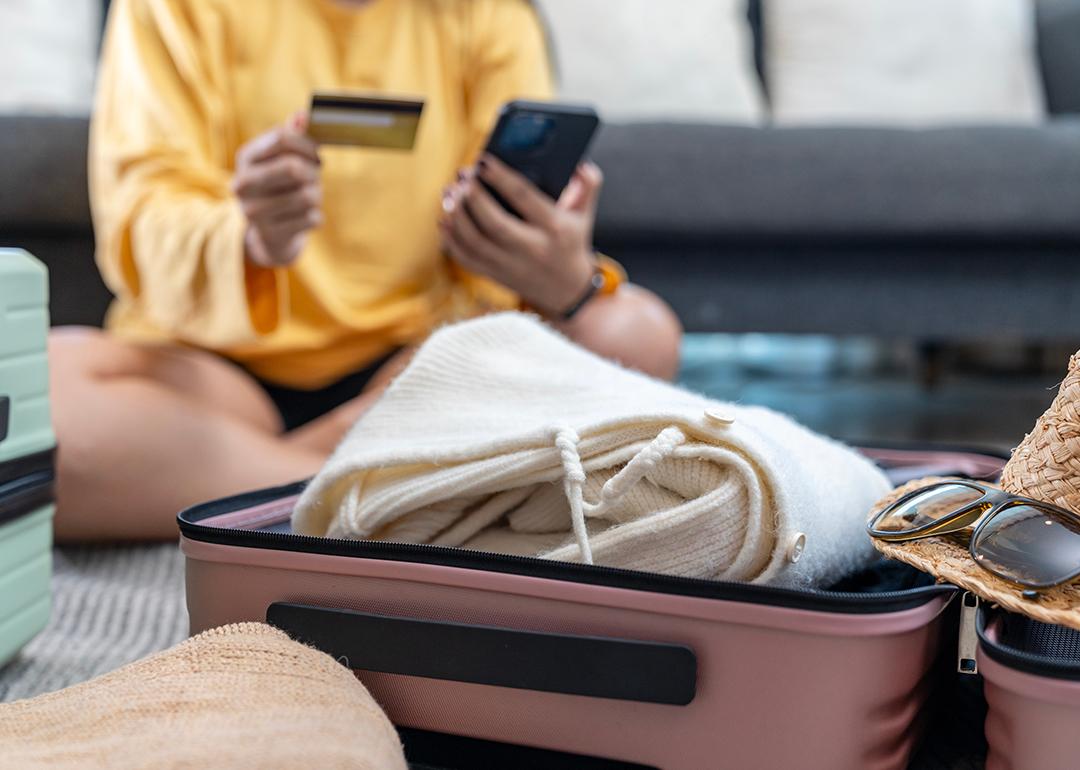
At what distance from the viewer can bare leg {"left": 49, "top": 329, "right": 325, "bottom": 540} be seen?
0.81m

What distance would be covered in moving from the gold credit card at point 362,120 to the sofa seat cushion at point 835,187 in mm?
533

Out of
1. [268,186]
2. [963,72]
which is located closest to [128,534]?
[268,186]

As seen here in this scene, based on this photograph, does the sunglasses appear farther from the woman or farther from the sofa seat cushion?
the sofa seat cushion

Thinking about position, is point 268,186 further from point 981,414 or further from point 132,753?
point 981,414

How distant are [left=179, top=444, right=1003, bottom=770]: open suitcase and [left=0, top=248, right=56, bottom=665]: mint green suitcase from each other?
0.45ft

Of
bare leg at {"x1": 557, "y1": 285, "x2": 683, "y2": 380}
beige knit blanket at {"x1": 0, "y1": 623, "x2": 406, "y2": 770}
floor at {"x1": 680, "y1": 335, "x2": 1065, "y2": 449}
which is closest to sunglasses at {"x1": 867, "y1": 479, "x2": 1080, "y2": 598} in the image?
beige knit blanket at {"x1": 0, "y1": 623, "x2": 406, "y2": 770}

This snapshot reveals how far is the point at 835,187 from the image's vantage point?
125 cm

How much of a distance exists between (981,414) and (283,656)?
1480mm

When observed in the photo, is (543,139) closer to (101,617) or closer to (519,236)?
(519,236)

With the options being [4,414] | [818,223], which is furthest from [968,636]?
[818,223]

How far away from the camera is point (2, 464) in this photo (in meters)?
0.50

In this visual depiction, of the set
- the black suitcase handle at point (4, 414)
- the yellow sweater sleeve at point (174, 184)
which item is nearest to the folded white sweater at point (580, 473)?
the black suitcase handle at point (4, 414)

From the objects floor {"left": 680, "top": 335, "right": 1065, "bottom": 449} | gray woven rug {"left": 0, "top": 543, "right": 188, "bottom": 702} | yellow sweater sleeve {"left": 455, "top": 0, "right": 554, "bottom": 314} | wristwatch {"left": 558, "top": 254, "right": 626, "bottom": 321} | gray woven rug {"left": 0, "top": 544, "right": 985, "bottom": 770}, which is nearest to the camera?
gray woven rug {"left": 0, "top": 544, "right": 985, "bottom": 770}

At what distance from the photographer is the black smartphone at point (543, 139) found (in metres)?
0.78
